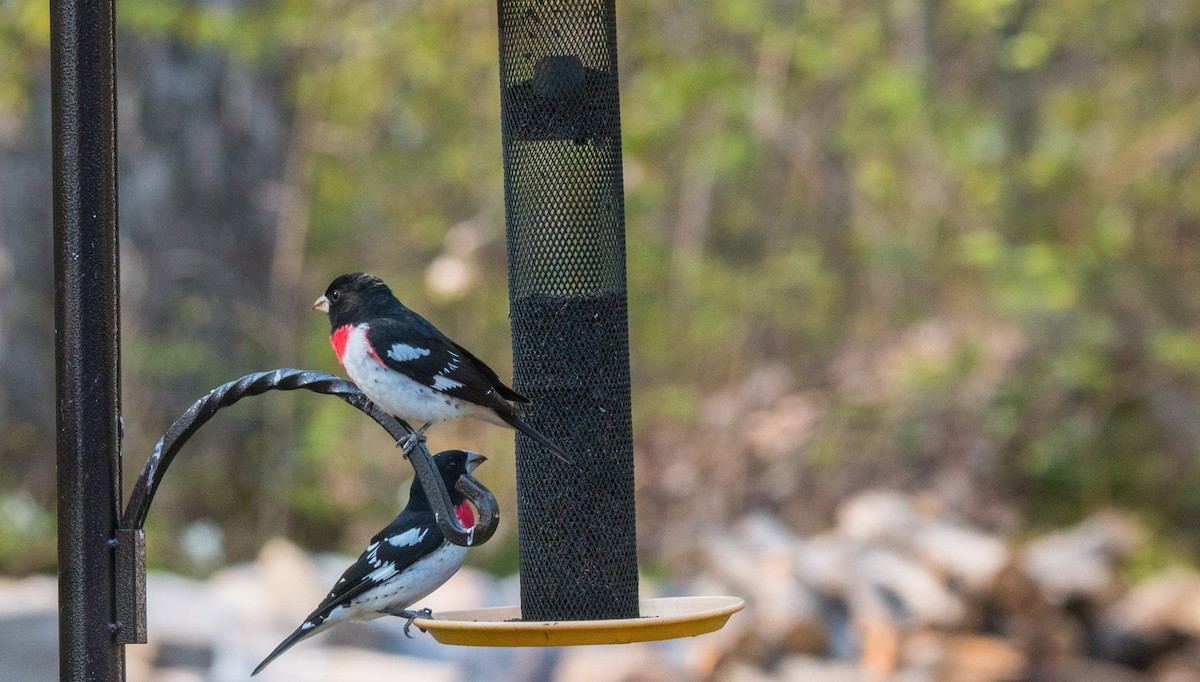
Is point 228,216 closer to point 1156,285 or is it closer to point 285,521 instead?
point 285,521

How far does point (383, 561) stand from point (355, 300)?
27.4 inches

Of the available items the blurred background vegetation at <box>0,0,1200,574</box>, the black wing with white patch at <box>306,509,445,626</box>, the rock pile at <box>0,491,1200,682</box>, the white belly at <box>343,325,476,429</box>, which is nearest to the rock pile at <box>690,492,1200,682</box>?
the rock pile at <box>0,491,1200,682</box>

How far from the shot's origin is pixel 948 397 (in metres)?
10.6

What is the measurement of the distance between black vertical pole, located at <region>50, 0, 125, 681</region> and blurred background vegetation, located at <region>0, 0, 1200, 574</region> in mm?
7865

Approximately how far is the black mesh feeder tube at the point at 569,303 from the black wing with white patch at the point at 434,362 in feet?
1.20

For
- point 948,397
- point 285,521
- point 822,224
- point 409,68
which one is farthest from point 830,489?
point 409,68

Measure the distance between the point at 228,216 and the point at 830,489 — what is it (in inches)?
202

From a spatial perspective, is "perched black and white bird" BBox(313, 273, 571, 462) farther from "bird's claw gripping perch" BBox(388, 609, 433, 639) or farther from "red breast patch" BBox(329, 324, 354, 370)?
"bird's claw gripping perch" BBox(388, 609, 433, 639)

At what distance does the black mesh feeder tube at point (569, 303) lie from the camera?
11.8 feet

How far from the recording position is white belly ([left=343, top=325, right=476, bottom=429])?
3.28 meters

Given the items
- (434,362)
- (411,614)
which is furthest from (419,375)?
(411,614)

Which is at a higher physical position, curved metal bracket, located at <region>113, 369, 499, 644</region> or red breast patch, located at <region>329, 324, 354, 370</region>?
Result: red breast patch, located at <region>329, 324, 354, 370</region>

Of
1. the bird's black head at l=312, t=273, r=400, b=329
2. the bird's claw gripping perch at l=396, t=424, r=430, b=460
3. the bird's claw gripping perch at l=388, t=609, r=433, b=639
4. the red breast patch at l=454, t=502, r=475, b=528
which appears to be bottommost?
the bird's claw gripping perch at l=388, t=609, r=433, b=639

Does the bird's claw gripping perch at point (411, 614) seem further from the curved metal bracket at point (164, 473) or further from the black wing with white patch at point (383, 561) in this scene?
the curved metal bracket at point (164, 473)
